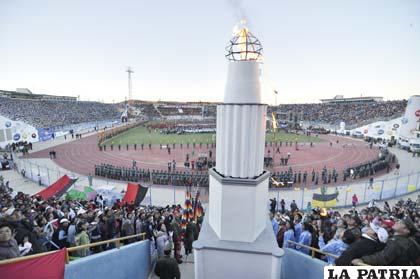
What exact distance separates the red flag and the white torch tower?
2.38 metres

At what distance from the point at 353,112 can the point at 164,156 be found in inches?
2425

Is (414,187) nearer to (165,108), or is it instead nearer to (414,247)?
(414,247)

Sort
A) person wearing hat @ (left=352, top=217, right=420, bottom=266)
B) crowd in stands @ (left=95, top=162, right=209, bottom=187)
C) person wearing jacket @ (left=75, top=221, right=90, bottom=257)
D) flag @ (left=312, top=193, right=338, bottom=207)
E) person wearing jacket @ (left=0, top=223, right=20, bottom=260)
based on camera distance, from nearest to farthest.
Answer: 1. person wearing hat @ (left=352, top=217, right=420, bottom=266)
2. person wearing jacket @ (left=0, top=223, right=20, bottom=260)
3. person wearing jacket @ (left=75, top=221, right=90, bottom=257)
4. flag @ (left=312, top=193, right=338, bottom=207)
5. crowd in stands @ (left=95, top=162, right=209, bottom=187)

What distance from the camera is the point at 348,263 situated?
3420 mm

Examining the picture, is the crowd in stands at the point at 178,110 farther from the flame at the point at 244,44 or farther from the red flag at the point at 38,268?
the red flag at the point at 38,268

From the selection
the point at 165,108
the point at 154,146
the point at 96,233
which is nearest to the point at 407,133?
the point at 154,146

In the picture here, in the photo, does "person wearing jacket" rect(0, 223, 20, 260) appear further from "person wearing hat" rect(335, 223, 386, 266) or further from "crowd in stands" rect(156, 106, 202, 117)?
"crowd in stands" rect(156, 106, 202, 117)

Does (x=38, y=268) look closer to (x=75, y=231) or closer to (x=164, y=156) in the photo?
(x=75, y=231)

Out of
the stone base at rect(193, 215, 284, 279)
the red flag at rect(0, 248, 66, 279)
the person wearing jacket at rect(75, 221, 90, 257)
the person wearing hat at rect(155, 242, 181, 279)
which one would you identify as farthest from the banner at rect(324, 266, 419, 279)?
the person wearing jacket at rect(75, 221, 90, 257)

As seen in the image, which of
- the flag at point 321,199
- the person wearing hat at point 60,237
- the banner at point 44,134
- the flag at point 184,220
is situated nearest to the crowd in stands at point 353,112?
the flag at point 321,199

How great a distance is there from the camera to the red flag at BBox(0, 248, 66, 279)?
134 inches

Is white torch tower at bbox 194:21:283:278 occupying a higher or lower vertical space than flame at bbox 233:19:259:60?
lower

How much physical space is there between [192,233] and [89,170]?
20.6 metres

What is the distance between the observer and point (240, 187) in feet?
16.6
